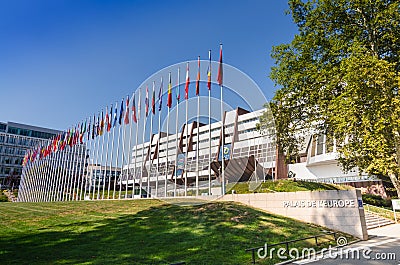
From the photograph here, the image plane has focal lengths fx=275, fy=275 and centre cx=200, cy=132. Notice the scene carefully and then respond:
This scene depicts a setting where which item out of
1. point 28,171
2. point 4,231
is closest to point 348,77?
point 4,231

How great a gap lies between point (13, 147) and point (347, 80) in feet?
316

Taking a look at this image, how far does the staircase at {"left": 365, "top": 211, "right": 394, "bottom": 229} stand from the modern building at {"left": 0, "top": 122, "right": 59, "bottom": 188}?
8284cm

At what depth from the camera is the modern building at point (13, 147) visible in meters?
80.9

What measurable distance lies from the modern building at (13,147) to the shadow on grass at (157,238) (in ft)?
254

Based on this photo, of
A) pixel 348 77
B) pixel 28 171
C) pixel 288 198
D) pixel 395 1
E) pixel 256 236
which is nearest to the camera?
pixel 256 236

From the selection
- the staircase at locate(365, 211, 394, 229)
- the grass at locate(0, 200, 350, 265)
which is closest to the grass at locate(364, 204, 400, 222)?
the staircase at locate(365, 211, 394, 229)

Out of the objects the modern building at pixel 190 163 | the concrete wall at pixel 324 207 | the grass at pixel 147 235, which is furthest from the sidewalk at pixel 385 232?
the modern building at pixel 190 163

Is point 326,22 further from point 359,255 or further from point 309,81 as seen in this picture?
point 359,255

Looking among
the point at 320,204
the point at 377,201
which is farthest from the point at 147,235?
the point at 377,201

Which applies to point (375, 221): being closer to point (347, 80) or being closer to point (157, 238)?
point (347, 80)

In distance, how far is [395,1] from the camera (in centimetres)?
1510

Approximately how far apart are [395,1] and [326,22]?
3564mm

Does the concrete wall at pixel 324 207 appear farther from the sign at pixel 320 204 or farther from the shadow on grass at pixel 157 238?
the shadow on grass at pixel 157 238

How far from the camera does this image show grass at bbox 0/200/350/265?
9234 millimetres
